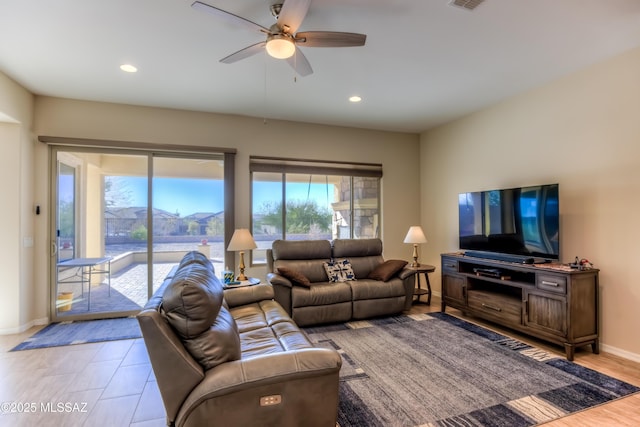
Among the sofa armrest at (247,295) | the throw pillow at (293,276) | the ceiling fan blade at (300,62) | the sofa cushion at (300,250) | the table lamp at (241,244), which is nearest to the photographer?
the ceiling fan blade at (300,62)

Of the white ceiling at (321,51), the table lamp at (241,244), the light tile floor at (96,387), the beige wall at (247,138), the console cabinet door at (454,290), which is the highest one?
the white ceiling at (321,51)

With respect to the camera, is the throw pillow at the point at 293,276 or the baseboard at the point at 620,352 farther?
the throw pillow at the point at 293,276

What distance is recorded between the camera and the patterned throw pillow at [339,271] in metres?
4.37

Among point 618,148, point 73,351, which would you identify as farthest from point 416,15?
point 73,351

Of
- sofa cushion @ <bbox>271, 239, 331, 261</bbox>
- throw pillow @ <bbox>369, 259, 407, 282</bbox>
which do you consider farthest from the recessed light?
throw pillow @ <bbox>369, 259, 407, 282</bbox>

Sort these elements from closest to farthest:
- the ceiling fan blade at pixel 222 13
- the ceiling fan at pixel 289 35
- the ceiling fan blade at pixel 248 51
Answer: the ceiling fan blade at pixel 222 13 → the ceiling fan at pixel 289 35 → the ceiling fan blade at pixel 248 51

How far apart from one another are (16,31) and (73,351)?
9.53ft

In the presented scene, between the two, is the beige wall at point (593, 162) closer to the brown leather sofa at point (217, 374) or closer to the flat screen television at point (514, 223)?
the flat screen television at point (514, 223)

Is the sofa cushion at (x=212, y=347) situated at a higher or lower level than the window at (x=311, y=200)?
lower

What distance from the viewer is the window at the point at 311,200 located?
194 inches

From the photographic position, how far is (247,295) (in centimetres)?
321

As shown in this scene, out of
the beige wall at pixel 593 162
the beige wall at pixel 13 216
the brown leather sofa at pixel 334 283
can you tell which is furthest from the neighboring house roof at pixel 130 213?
the beige wall at pixel 593 162

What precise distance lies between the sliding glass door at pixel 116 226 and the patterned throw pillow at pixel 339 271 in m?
1.89

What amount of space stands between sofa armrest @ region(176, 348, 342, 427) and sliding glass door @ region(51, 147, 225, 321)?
11.2ft
